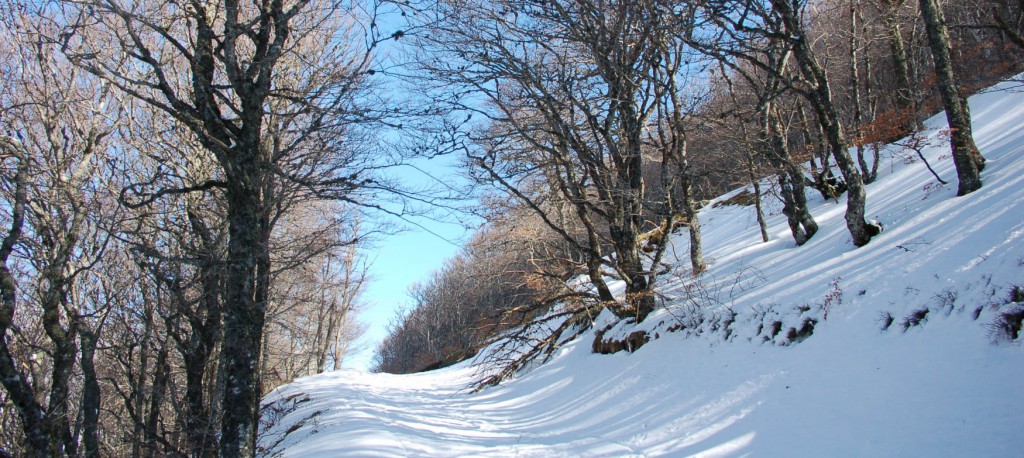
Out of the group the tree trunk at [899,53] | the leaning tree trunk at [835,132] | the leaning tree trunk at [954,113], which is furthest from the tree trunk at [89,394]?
the tree trunk at [899,53]

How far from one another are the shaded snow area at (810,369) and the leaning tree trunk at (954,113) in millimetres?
276

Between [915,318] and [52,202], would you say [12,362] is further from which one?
[915,318]

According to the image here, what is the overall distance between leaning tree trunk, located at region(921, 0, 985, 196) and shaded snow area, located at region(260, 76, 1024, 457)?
28cm

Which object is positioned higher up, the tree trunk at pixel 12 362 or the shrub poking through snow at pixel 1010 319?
the tree trunk at pixel 12 362

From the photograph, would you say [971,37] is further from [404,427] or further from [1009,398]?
[404,427]

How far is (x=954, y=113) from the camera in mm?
7289

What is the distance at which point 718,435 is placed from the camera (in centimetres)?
455

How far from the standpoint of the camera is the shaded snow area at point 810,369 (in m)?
3.62

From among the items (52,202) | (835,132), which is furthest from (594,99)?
(52,202)

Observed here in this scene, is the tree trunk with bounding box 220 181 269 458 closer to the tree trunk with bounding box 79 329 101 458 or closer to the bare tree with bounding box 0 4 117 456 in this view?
the bare tree with bounding box 0 4 117 456

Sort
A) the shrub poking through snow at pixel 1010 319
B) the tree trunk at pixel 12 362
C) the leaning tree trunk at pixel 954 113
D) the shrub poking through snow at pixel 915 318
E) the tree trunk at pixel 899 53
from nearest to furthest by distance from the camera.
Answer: the shrub poking through snow at pixel 1010 319, the shrub poking through snow at pixel 915 318, the tree trunk at pixel 12 362, the leaning tree trunk at pixel 954 113, the tree trunk at pixel 899 53

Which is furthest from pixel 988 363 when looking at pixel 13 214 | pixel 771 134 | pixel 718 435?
pixel 13 214

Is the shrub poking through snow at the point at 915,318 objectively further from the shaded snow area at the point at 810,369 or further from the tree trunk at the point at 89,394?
the tree trunk at the point at 89,394

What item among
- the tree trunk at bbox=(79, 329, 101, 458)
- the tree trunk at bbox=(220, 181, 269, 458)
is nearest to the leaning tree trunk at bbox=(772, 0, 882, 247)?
the tree trunk at bbox=(220, 181, 269, 458)
